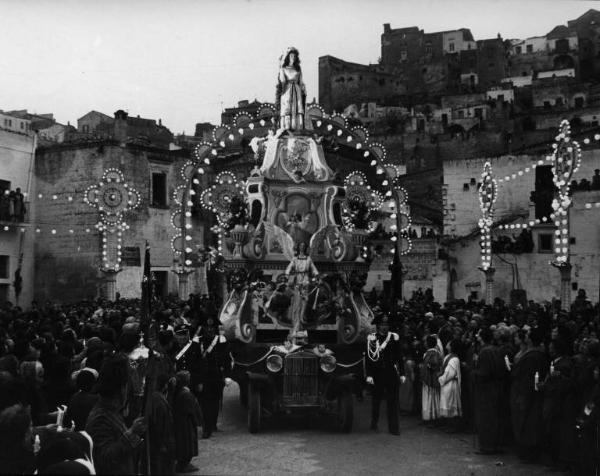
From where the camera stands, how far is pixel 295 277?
44.3 ft

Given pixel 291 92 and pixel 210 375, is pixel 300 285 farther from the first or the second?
pixel 291 92

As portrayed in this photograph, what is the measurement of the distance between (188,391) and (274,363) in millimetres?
2818

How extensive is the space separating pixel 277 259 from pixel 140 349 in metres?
4.66

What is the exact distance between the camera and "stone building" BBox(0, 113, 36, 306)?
30.4 m

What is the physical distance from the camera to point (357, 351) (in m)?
13.7

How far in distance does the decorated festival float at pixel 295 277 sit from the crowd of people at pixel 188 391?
788 mm

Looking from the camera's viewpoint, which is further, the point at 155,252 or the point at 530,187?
the point at 530,187

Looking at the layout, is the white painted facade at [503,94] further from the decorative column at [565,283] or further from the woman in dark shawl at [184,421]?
the woman in dark shawl at [184,421]

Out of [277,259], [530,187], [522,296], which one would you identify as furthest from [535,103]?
[277,259]

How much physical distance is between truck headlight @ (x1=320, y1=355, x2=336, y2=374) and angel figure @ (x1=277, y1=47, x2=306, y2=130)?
5610 millimetres

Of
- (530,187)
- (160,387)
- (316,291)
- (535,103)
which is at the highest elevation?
(535,103)

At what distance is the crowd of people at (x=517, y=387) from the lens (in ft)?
31.8

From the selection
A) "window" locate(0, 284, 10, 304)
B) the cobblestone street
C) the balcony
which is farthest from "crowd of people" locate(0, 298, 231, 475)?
"window" locate(0, 284, 10, 304)

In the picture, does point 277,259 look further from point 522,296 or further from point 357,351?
point 522,296
